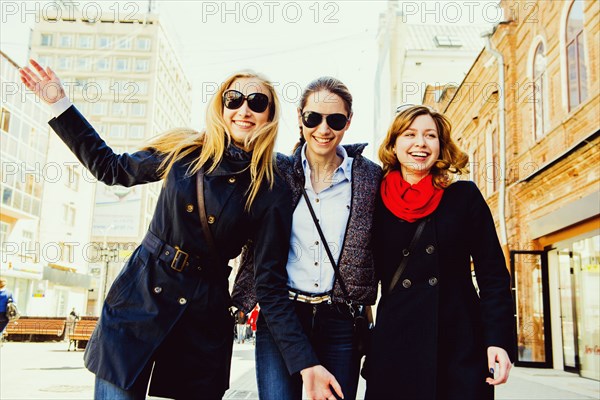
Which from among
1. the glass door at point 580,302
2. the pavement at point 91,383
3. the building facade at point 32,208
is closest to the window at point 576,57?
the glass door at point 580,302

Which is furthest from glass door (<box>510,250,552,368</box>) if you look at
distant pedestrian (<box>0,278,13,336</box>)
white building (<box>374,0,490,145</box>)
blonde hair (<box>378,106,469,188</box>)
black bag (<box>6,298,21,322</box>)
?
white building (<box>374,0,490,145</box>)

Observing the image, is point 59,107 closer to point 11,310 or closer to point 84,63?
point 11,310

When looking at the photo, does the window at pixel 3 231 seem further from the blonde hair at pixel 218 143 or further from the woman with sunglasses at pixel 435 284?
the woman with sunglasses at pixel 435 284

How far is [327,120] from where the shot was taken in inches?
119

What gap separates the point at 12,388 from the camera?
9.09 metres

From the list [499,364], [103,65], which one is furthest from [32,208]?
[103,65]

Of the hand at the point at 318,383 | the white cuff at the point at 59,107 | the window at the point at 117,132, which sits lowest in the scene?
the hand at the point at 318,383

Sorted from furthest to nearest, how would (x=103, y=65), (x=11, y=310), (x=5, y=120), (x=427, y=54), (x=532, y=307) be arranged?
(x=103, y=65) → (x=427, y=54) → (x=5, y=120) → (x=532, y=307) → (x=11, y=310)

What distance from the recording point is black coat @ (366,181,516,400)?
2.80 metres

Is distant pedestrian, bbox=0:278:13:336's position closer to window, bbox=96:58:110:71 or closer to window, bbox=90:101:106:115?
window, bbox=90:101:106:115

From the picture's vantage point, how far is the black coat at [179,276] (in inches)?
102

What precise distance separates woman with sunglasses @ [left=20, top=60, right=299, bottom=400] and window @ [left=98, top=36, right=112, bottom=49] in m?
88.7

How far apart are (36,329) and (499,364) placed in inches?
957

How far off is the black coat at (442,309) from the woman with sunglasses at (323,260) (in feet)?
0.41
